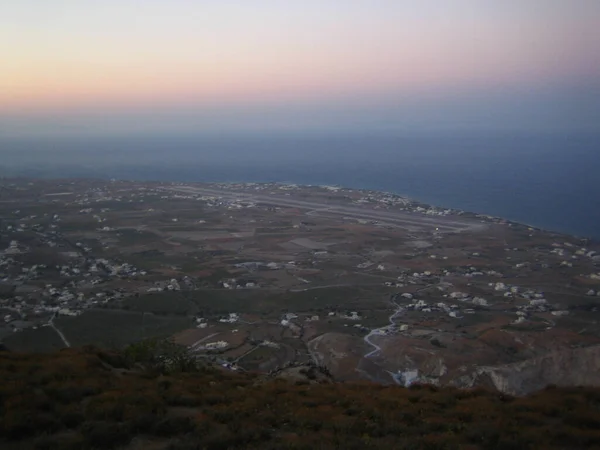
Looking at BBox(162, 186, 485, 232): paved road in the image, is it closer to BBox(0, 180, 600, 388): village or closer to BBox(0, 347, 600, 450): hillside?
BBox(0, 180, 600, 388): village

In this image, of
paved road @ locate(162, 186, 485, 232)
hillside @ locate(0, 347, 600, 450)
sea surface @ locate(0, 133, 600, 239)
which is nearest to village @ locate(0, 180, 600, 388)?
paved road @ locate(162, 186, 485, 232)

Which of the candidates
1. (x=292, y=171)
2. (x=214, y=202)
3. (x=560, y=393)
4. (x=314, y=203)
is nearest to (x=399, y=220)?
(x=314, y=203)

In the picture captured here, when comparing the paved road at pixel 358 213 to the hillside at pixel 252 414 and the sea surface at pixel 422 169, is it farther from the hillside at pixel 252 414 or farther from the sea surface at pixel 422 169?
the hillside at pixel 252 414

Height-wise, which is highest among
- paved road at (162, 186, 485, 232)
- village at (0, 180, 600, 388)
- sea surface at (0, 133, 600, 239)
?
sea surface at (0, 133, 600, 239)

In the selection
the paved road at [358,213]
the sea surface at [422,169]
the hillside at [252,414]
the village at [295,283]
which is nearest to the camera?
the hillside at [252,414]

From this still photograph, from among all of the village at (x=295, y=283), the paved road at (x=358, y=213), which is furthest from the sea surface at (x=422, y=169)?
the village at (x=295, y=283)

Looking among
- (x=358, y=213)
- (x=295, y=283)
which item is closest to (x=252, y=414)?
(x=295, y=283)

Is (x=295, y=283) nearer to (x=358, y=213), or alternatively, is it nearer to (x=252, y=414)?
(x=252, y=414)
